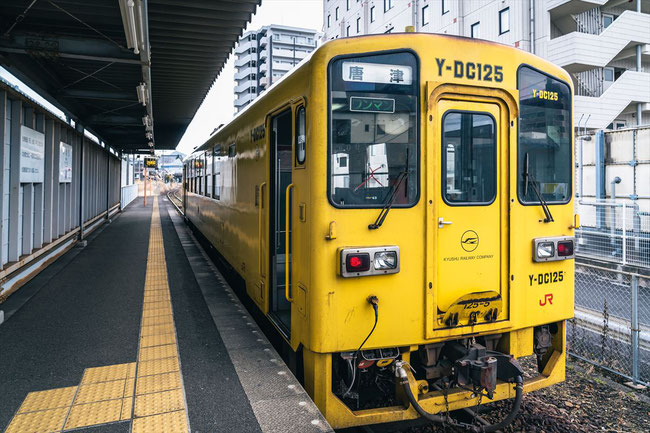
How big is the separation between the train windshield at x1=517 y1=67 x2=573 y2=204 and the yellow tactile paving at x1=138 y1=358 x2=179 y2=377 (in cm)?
325

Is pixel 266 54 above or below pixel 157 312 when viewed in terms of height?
above

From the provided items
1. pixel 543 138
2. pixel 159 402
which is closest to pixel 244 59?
pixel 543 138

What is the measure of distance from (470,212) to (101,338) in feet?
12.9

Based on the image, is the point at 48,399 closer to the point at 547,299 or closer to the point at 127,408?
the point at 127,408

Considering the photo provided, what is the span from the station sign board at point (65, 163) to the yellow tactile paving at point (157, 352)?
246 inches

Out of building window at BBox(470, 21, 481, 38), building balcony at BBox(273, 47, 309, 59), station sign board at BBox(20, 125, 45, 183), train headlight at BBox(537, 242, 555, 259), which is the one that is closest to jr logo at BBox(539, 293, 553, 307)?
train headlight at BBox(537, 242, 555, 259)

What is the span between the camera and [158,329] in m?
5.25

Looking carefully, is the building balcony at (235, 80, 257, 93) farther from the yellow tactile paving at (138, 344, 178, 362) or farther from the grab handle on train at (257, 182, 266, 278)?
the yellow tactile paving at (138, 344, 178, 362)

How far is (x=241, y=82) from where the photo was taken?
2997 inches

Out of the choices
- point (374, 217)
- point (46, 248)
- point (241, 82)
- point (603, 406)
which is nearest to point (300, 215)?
point (374, 217)

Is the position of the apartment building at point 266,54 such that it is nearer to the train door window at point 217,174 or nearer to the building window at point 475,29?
the building window at point 475,29

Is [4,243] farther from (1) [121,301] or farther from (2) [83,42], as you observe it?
(2) [83,42]

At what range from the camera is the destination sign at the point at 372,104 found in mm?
3322

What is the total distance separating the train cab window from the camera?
3.54 m
